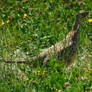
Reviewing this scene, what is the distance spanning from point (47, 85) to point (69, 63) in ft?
3.96

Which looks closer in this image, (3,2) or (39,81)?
(39,81)

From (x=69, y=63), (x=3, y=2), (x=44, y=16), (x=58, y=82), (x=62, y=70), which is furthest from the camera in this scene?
(x=3, y=2)

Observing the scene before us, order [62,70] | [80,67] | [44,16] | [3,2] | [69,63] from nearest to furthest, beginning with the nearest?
[80,67] → [62,70] → [69,63] → [44,16] → [3,2]

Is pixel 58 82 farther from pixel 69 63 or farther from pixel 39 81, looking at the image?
pixel 69 63

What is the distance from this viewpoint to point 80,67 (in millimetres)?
3385

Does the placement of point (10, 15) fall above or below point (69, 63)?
above

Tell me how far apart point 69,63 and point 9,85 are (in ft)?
5.40

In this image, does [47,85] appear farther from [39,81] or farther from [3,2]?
[3,2]

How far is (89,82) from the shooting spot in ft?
11.2

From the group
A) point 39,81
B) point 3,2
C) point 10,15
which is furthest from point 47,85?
point 3,2

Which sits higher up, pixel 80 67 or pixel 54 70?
pixel 80 67

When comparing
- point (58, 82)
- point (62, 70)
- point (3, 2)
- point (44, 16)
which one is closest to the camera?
point (58, 82)

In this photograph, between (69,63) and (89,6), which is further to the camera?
(89,6)

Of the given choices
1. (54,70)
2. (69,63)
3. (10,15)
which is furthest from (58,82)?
(10,15)
